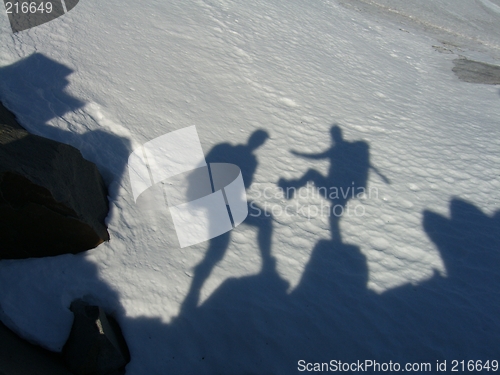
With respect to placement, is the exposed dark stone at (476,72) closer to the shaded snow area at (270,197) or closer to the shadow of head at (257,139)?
the shaded snow area at (270,197)

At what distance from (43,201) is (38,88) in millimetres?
2858

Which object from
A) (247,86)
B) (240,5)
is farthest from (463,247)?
(240,5)

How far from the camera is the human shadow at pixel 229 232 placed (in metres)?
3.97

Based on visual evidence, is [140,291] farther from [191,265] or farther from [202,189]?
[202,189]

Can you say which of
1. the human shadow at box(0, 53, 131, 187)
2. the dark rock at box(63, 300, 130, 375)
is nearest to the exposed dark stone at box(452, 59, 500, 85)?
the human shadow at box(0, 53, 131, 187)

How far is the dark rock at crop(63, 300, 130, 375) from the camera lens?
3.07m

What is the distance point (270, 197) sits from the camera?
5.18 metres

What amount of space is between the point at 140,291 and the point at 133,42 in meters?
5.21

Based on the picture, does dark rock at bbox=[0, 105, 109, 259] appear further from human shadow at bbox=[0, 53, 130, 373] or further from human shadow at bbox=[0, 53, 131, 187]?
human shadow at bbox=[0, 53, 131, 187]

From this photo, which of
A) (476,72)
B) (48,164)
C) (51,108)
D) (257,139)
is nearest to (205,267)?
(48,164)

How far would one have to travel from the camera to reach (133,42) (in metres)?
7.37

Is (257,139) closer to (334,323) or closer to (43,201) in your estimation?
(334,323)

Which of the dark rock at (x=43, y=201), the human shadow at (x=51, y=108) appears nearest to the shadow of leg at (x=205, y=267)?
the dark rock at (x=43, y=201)

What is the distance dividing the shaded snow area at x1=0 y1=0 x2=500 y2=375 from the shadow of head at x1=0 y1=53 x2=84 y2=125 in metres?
0.03
